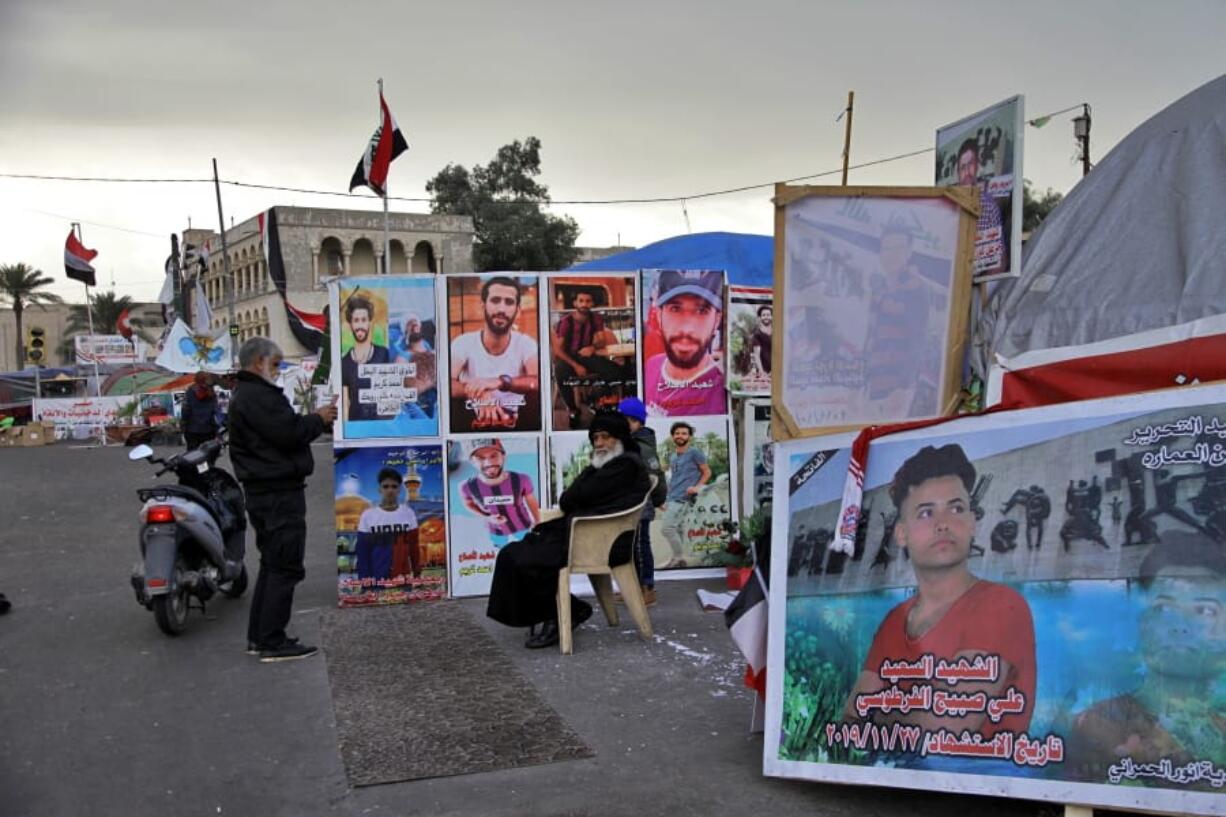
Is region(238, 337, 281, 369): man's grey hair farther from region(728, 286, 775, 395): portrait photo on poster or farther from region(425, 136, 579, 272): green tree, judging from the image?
region(425, 136, 579, 272): green tree

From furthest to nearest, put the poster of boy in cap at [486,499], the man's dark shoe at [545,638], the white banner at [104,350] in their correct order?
the white banner at [104,350] → the poster of boy in cap at [486,499] → the man's dark shoe at [545,638]

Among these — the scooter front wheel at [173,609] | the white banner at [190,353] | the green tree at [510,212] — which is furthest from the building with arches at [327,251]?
the scooter front wheel at [173,609]

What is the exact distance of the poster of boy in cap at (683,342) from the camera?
8.32 meters

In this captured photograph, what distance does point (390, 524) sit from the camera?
25.5 ft

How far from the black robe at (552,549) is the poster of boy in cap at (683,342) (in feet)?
6.21

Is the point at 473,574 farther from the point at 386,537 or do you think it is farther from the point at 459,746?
the point at 459,746

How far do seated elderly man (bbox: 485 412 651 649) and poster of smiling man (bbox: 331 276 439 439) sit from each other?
1872 mm

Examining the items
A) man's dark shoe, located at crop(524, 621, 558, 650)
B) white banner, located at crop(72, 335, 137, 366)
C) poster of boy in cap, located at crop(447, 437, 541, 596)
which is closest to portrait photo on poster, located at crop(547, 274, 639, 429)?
poster of boy in cap, located at crop(447, 437, 541, 596)

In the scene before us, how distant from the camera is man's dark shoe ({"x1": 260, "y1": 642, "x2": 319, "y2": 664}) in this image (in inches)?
248

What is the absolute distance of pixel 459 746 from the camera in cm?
467

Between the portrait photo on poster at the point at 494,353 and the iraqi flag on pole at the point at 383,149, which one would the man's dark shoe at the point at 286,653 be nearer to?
the portrait photo on poster at the point at 494,353

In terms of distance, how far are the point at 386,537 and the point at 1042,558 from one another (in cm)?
534

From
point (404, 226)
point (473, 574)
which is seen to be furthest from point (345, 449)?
point (404, 226)

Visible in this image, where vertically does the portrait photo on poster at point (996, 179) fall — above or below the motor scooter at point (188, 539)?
above
